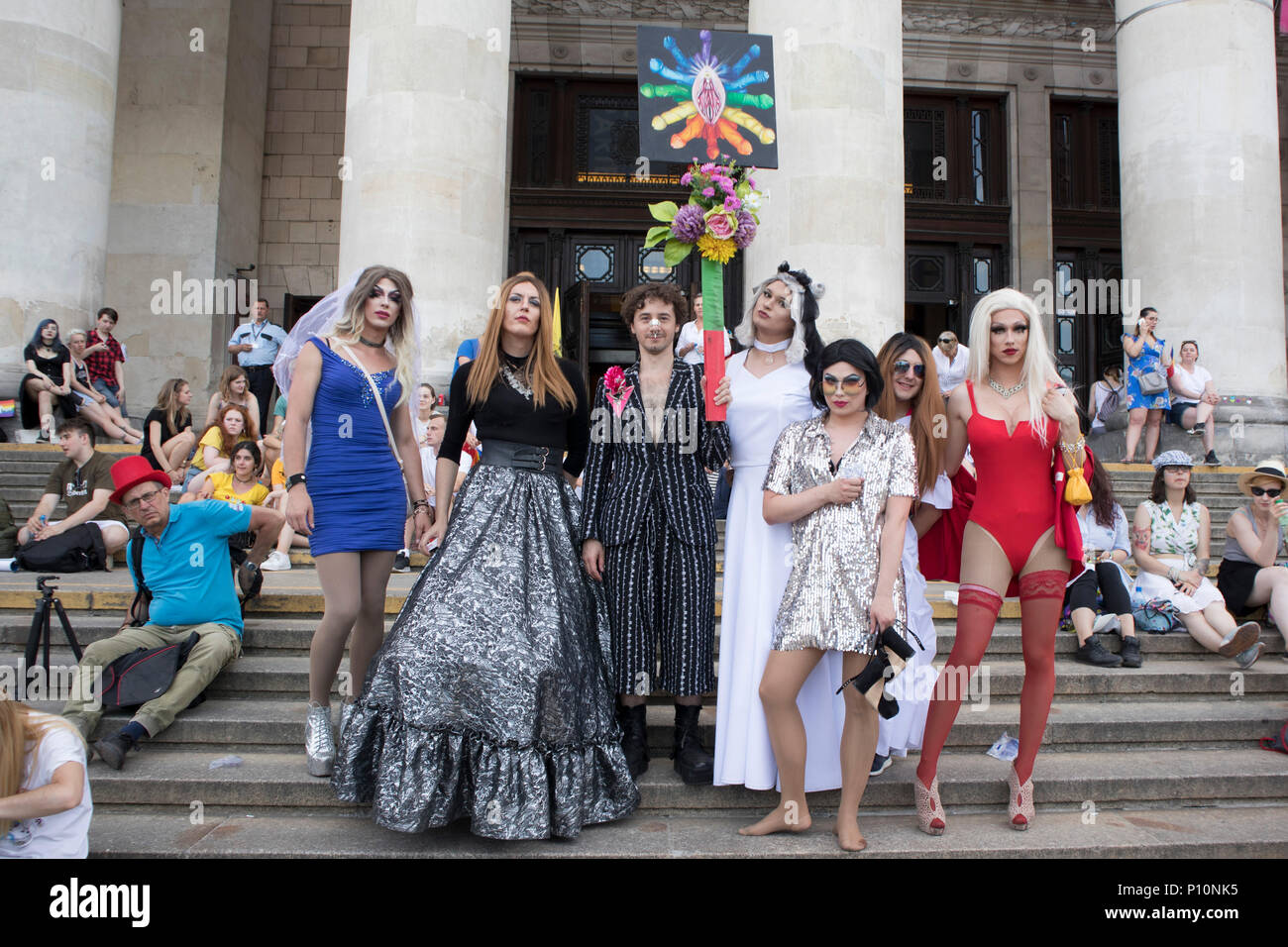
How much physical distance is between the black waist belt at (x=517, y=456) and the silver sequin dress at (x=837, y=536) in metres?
0.98

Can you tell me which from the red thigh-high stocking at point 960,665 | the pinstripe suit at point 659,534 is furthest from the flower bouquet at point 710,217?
the red thigh-high stocking at point 960,665

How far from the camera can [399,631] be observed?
3748 millimetres

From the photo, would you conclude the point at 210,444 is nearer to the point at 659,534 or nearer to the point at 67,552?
the point at 67,552

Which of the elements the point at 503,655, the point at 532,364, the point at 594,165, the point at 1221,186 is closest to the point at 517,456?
the point at 532,364

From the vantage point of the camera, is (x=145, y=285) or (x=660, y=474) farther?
(x=145, y=285)

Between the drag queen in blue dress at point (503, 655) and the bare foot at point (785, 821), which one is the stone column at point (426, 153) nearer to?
the drag queen in blue dress at point (503, 655)

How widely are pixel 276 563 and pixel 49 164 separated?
20.1 feet

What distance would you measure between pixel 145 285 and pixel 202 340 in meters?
1.18

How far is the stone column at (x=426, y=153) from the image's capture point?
942 cm

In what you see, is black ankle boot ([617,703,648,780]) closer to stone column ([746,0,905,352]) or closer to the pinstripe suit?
the pinstripe suit

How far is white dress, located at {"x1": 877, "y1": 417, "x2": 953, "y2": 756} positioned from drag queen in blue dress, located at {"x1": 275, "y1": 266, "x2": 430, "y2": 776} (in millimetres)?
2228

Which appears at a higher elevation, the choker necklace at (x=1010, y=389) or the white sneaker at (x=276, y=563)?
the choker necklace at (x=1010, y=389)

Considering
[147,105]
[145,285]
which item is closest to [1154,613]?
[145,285]
